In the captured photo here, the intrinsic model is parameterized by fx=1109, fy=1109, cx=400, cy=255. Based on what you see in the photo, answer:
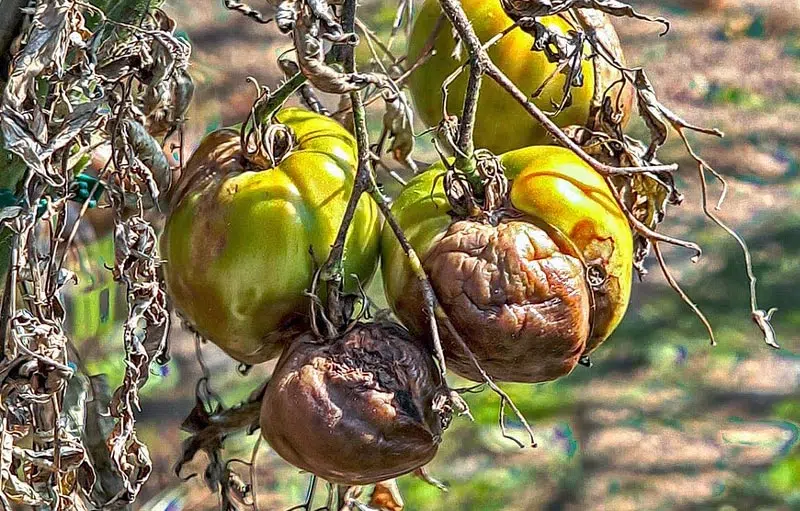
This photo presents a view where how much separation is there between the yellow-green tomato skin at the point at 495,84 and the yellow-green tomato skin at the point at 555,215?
0.05 metres

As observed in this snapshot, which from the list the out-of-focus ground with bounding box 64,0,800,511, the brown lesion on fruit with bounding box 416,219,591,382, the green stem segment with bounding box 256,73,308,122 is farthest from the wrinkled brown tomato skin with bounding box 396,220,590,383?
the out-of-focus ground with bounding box 64,0,800,511

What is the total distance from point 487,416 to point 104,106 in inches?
71.7

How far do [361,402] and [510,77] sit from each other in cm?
25

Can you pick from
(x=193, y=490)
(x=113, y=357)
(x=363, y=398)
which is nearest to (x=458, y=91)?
(x=363, y=398)

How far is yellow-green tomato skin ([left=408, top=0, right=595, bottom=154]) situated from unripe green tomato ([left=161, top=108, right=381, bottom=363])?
10 cm

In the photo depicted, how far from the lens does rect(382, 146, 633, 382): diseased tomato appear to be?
55 centimetres

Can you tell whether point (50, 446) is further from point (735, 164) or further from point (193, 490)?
point (735, 164)

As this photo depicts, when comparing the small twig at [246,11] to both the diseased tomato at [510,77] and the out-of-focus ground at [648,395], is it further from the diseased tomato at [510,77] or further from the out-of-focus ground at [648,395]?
the out-of-focus ground at [648,395]

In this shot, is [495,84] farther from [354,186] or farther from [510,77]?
[354,186]

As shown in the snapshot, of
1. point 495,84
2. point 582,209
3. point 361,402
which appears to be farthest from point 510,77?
point 361,402

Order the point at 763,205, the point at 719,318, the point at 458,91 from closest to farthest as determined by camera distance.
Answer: the point at 458,91 < the point at 719,318 < the point at 763,205

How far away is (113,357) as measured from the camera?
74.1 inches

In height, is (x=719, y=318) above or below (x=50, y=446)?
below

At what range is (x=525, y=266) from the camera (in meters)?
0.55
